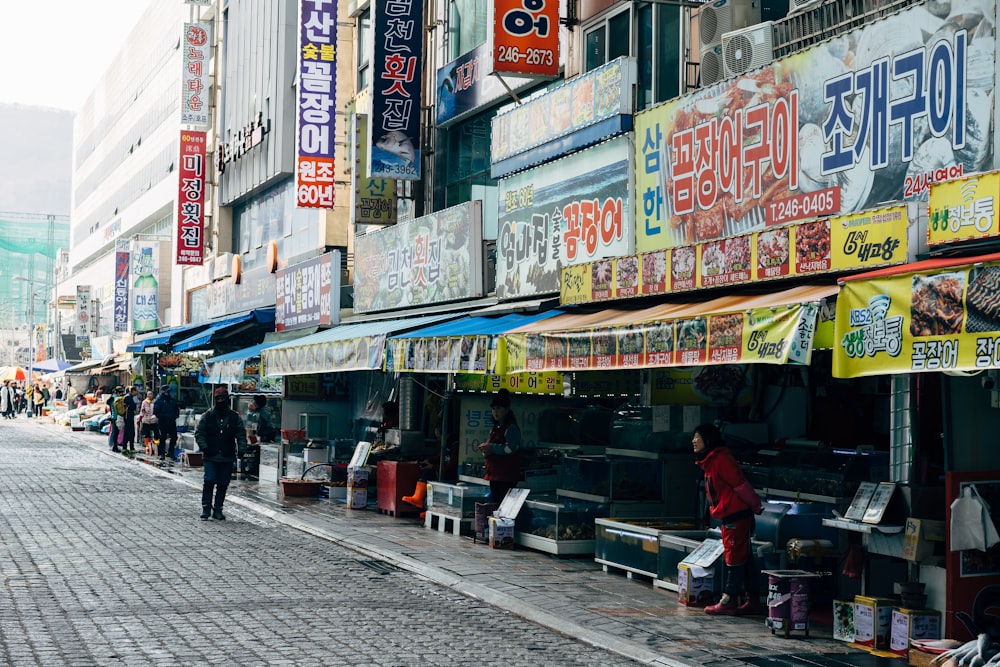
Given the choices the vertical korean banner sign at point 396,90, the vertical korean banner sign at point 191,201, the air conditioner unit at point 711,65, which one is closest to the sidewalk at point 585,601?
the air conditioner unit at point 711,65

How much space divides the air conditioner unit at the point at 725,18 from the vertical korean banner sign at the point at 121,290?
5286 centimetres

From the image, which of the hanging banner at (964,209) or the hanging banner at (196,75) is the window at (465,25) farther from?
the hanging banner at (196,75)

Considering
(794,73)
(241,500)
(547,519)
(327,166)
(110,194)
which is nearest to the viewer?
(794,73)

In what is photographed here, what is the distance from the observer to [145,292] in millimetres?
57531

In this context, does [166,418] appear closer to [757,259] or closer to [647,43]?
[647,43]

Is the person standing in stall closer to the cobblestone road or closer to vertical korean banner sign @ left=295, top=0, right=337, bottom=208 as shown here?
the cobblestone road

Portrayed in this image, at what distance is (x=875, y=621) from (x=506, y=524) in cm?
659

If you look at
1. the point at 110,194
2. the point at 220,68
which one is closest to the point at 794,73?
the point at 220,68

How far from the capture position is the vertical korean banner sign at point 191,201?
44.0m

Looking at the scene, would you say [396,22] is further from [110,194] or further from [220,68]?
[110,194]

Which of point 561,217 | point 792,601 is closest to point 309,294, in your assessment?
point 561,217

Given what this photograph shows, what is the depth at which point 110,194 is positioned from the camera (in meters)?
86.8

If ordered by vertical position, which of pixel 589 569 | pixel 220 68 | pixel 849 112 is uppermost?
pixel 220 68

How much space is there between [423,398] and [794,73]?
11.5 m
